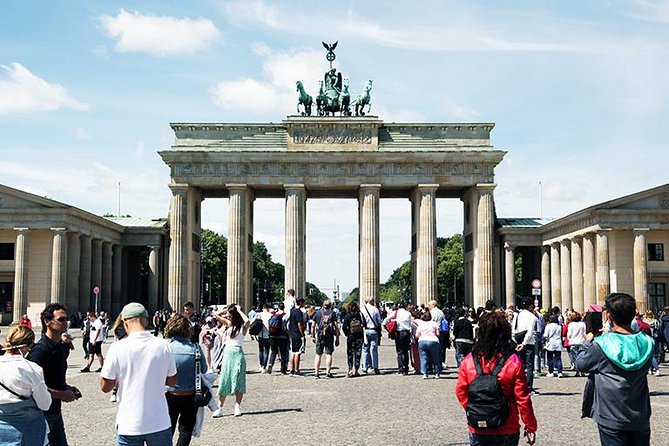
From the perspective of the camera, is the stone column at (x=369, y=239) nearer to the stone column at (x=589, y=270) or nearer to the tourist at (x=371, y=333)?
the stone column at (x=589, y=270)

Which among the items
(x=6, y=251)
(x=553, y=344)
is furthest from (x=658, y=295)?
(x=6, y=251)

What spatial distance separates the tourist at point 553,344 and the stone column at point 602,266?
3204 centimetres

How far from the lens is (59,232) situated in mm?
57250

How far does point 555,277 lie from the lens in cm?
6638

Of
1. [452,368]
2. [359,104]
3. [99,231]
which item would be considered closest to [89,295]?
[99,231]

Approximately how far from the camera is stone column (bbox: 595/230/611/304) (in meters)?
54.1

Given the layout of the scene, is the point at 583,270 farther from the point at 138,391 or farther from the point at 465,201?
the point at 138,391

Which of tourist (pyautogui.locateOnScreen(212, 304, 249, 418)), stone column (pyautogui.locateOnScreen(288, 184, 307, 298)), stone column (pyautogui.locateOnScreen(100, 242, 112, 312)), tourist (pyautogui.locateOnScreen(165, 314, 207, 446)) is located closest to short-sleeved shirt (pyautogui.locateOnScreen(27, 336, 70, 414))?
tourist (pyautogui.locateOnScreen(165, 314, 207, 446))

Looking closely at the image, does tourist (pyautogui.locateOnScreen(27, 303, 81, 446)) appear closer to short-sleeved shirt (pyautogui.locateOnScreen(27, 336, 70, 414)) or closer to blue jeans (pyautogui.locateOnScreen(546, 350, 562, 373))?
short-sleeved shirt (pyautogui.locateOnScreen(27, 336, 70, 414))

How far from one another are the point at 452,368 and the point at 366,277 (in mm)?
40194

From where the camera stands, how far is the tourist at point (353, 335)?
23875 millimetres

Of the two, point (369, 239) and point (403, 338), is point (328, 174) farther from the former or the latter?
point (403, 338)

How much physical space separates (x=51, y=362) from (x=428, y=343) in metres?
15.8

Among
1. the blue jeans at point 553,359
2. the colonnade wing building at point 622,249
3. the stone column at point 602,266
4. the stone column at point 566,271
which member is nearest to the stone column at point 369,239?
the stone column at point 566,271
